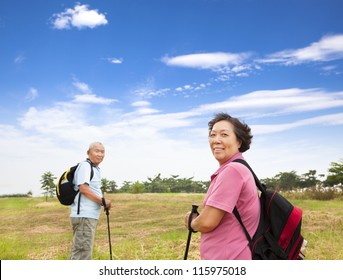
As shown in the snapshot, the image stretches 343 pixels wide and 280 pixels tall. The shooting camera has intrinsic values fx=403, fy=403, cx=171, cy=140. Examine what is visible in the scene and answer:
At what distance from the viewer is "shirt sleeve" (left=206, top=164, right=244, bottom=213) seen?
181cm

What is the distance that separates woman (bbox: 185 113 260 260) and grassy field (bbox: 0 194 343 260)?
166 inches

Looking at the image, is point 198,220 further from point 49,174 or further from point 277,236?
point 49,174

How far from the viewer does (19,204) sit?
706 inches

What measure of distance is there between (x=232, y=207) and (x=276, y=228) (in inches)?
12.2

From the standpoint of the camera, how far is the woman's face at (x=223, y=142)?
207cm

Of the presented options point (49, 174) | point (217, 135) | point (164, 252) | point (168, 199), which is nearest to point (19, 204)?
point (49, 174)

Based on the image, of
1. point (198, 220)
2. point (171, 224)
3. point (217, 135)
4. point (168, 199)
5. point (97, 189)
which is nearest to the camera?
point (198, 220)

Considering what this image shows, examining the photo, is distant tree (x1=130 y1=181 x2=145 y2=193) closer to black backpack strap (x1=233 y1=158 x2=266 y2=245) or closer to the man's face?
the man's face

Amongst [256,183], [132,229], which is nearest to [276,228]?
[256,183]

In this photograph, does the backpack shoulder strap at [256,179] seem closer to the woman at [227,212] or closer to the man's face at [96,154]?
the woman at [227,212]

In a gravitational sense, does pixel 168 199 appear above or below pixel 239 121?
below

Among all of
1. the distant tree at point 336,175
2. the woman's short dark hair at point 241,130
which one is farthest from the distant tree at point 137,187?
the woman's short dark hair at point 241,130

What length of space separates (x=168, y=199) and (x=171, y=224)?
6.01 metres

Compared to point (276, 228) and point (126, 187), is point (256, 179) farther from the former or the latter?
point (126, 187)
